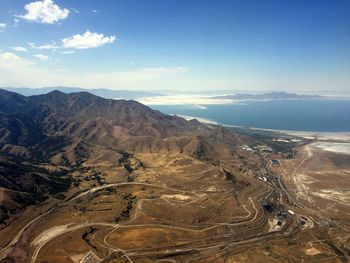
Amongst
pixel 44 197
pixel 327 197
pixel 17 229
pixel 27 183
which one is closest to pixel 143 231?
pixel 17 229

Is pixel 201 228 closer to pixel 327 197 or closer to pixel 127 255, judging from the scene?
pixel 127 255

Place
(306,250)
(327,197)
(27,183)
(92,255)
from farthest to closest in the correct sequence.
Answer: (327,197)
(27,183)
(306,250)
(92,255)

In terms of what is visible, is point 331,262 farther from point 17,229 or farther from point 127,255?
point 17,229

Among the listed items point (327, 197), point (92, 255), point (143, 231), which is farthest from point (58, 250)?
point (327, 197)

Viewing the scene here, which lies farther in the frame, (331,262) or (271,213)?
(271,213)

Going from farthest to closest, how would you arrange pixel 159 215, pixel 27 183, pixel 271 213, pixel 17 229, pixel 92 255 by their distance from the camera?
pixel 27 183
pixel 271 213
pixel 159 215
pixel 17 229
pixel 92 255

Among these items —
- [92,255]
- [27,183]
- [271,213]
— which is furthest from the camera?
[27,183]

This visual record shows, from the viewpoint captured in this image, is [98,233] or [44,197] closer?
[98,233]

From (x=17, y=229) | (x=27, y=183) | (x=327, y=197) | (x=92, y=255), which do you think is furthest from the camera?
(x=327, y=197)

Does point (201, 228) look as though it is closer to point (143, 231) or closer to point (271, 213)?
point (143, 231)
